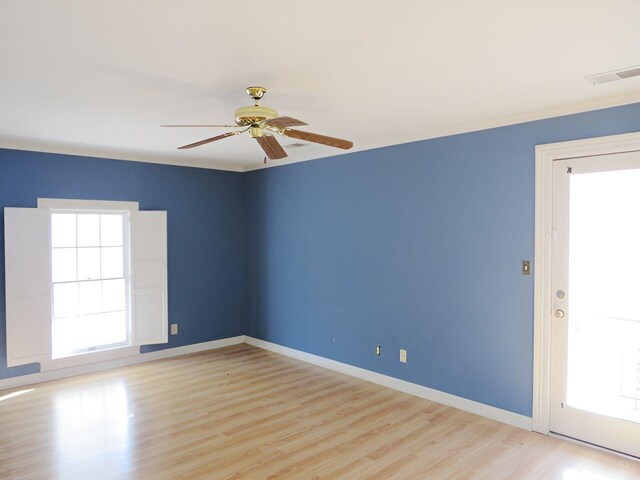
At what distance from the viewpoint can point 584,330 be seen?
3289 millimetres

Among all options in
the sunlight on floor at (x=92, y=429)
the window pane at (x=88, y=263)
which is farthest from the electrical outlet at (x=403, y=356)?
the window pane at (x=88, y=263)

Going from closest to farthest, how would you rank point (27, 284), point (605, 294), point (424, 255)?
point (605, 294), point (424, 255), point (27, 284)

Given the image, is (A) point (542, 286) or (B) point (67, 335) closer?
(A) point (542, 286)

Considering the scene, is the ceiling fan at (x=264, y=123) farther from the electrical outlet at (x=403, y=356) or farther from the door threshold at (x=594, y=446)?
the door threshold at (x=594, y=446)

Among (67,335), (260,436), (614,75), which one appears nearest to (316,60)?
(614,75)

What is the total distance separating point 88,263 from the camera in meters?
5.22

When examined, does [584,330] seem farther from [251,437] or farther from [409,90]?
[251,437]

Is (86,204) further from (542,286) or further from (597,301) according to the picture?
(597,301)

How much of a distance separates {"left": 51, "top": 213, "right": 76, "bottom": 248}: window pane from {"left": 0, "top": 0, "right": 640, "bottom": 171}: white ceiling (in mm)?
1340

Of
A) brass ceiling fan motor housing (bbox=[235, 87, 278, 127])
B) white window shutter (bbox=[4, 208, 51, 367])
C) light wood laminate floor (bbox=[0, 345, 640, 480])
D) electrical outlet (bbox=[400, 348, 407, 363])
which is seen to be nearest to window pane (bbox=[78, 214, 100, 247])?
white window shutter (bbox=[4, 208, 51, 367])

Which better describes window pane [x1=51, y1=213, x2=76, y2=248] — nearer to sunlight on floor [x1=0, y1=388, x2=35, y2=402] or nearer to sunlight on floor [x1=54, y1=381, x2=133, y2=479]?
sunlight on floor [x1=0, y1=388, x2=35, y2=402]

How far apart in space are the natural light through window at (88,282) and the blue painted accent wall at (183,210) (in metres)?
0.35

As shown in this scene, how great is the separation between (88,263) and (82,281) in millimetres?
214

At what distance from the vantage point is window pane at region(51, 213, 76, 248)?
16.4ft
